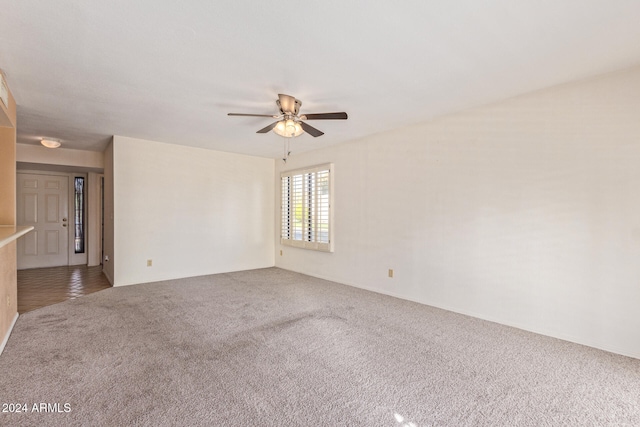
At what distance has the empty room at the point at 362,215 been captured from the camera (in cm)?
185

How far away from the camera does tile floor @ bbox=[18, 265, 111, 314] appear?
154 inches

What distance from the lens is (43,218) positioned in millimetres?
6207

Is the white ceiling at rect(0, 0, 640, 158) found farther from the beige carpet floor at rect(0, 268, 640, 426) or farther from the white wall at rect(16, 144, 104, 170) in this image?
the beige carpet floor at rect(0, 268, 640, 426)

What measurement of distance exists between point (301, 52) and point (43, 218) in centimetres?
696

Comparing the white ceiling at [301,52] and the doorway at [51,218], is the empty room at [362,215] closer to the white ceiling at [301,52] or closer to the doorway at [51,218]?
the white ceiling at [301,52]

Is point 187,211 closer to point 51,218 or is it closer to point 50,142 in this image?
point 50,142

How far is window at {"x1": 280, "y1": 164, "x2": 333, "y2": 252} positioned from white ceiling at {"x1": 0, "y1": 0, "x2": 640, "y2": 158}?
198 cm

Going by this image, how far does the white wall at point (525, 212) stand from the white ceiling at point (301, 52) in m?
0.33

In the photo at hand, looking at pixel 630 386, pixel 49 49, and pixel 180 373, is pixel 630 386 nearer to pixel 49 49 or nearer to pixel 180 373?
pixel 180 373

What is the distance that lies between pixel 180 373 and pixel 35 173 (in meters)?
6.52

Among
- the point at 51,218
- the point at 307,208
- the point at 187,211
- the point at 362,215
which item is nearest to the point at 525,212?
the point at 362,215

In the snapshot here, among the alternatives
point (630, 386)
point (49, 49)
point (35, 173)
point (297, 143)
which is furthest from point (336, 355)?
point (35, 173)

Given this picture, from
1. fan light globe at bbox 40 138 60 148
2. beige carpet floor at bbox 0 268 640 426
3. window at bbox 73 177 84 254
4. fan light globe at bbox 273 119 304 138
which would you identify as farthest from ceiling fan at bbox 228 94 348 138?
window at bbox 73 177 84 254

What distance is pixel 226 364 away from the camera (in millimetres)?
2281
